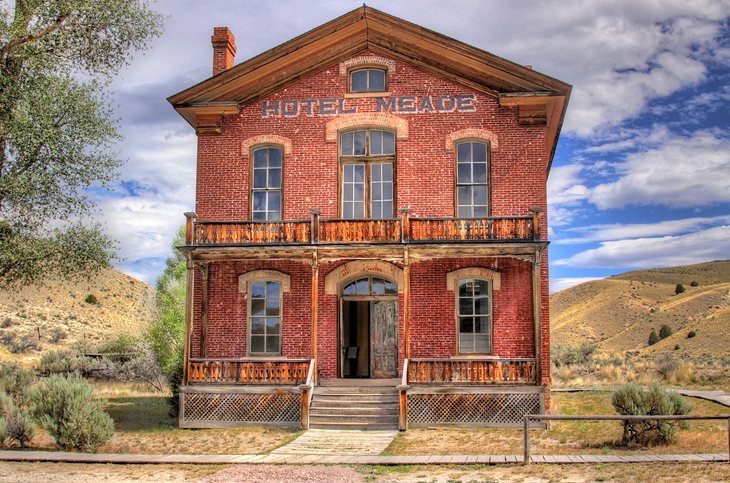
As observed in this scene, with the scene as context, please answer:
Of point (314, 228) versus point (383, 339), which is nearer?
point (314, 228)

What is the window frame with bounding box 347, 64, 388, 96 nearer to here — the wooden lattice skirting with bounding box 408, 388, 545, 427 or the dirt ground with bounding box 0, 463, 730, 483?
the wooden lattice skirting with bounding box 408, 388, 545, 427

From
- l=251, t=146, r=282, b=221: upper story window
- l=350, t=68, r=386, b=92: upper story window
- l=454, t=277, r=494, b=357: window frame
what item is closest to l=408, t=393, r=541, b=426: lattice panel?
l=454, t=277, r=494, b=357: window frame

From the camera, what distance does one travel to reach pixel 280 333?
19.8 m

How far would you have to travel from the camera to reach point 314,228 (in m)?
18.4

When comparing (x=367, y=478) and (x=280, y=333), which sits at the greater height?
(x=280, y=333)

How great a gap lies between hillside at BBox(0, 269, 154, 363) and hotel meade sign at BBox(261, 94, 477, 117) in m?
25.0

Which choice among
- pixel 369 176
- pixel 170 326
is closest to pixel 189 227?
pixel 369 176

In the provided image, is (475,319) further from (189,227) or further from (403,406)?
(189,227)

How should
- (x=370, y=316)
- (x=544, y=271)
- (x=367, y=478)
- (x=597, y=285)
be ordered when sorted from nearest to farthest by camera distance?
(x=367, y=478) < (x=544, y=271) < (x=370, y=316) < (x=597, y=285)

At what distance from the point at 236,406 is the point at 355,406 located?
2.77 metres

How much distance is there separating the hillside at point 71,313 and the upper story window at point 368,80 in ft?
85.5

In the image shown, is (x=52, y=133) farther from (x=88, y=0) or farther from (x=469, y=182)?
(x=469, y=182)

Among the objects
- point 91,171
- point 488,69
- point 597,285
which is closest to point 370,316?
point 488,69

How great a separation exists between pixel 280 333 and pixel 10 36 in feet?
34.1
